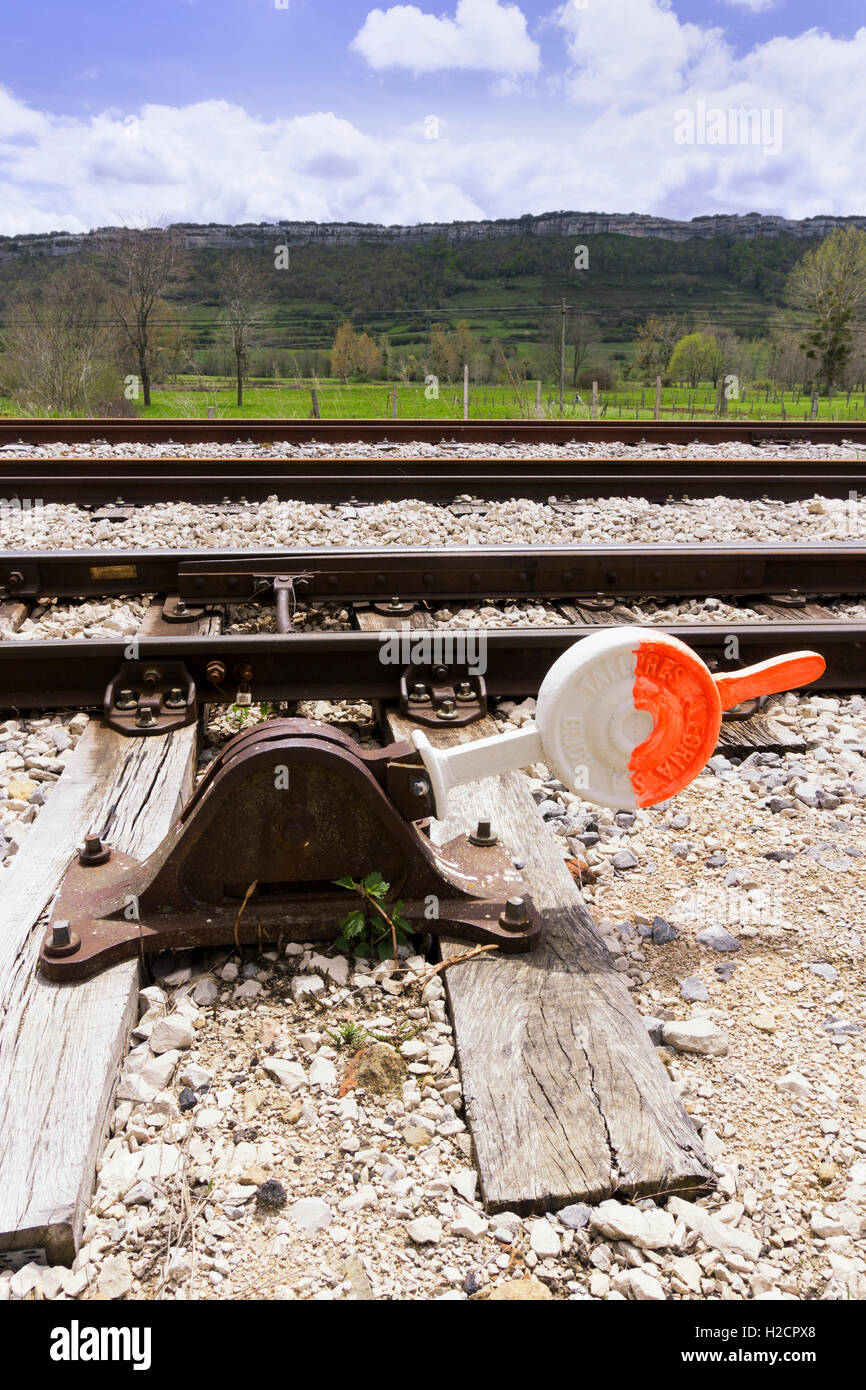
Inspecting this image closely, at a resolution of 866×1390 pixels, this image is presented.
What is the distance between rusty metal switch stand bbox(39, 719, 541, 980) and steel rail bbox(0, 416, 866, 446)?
328 inches

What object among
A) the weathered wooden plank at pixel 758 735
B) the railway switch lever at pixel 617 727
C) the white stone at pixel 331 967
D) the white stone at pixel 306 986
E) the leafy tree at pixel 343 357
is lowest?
the white stone at pixel 306 986

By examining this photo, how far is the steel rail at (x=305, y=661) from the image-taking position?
3.53m

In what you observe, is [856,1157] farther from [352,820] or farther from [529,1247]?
[352,820]

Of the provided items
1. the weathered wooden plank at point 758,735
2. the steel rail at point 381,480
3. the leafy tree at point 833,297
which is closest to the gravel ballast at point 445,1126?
the weathered wooden plank at point 758,735

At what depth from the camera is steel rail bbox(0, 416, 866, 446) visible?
9945 mm

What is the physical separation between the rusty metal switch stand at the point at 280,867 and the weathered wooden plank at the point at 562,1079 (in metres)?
0.13

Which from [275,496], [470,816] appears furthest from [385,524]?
[470,816]

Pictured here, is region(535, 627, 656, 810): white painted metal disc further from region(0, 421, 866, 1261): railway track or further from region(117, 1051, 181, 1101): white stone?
region(117, 1051, 181, 1101): white stone

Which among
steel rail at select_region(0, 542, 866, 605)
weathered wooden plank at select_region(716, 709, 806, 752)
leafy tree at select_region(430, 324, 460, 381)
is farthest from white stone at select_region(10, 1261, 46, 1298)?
leafy tree at select_region(430, 324, 460, 381)

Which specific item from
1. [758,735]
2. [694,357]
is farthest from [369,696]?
[694,357]

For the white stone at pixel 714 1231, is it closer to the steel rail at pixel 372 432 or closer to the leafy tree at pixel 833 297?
the steel rail at pixel 372 432

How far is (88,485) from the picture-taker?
6.89 m

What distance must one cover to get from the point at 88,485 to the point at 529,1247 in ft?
21.4

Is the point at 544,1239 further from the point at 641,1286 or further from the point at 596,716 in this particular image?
the point at 596,716
